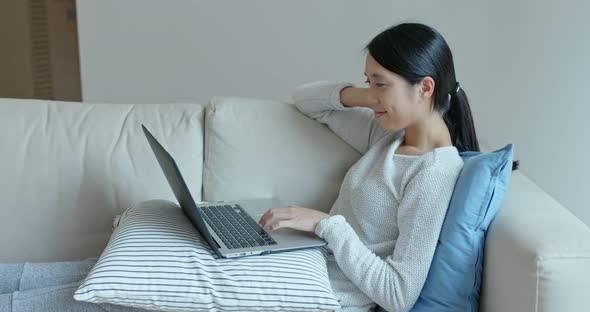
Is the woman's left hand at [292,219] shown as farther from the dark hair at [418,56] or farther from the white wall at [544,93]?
the white wall at [544,93]

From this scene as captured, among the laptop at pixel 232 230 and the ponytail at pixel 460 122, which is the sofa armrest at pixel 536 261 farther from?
the laptop at pixel 232 230

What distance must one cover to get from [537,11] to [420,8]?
0.37m

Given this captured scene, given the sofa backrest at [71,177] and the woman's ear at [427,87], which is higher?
the woman's ear at [427,87]

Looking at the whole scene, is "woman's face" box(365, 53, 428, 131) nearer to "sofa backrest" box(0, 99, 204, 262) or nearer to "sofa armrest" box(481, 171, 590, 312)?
"sofa armrest" box(481, 171, 590, 312)

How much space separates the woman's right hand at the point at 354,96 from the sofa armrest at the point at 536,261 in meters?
0.45

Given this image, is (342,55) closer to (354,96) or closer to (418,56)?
(354,96)

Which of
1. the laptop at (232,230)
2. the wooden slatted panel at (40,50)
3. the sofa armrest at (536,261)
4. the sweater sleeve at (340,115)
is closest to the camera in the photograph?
the sofa armrest at (536,261)

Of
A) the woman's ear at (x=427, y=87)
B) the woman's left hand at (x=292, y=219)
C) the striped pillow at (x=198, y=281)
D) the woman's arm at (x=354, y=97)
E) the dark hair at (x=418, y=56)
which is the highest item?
the dark hair at (x=418, y=56)

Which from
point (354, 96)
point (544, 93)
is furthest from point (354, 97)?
point (544, 93)

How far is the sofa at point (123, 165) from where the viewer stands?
1.98 metres

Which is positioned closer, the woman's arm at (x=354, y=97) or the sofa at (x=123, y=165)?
the woman's arm at (x=354, y=97)

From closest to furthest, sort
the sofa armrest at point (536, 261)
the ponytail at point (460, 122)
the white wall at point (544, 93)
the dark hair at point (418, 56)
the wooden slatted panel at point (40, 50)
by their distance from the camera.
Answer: the sofa armrest at point (536, 261) < the dark hair at point (418, 56) < the ponytail at point (460, 122) < the white wall at point (544, 93) < the wooden slatted panel at point (40, 50)

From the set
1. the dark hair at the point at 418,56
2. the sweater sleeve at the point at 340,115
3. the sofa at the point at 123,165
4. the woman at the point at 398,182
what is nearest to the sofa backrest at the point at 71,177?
the sofa at the point at 123,165

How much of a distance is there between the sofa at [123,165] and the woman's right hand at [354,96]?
118 mm
